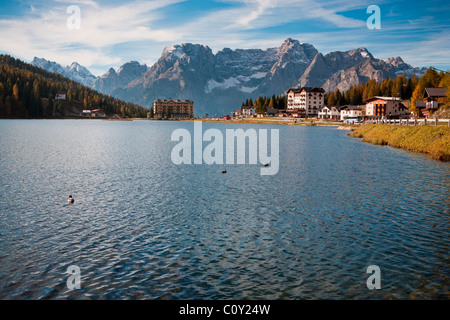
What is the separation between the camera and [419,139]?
69.1 metres

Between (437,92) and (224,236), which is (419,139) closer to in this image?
(224,236)

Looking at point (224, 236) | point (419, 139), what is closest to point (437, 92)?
point (419, 139)

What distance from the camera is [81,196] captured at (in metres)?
33.4

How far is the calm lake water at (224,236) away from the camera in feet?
52.1

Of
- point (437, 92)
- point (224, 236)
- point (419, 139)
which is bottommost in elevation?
point (224, 236)

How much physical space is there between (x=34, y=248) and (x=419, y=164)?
168 ft

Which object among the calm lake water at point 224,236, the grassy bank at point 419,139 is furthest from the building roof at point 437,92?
the calm lake water at point 224,236

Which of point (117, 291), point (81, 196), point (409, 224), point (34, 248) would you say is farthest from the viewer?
point (81, 196)

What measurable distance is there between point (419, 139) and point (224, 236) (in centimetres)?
6099

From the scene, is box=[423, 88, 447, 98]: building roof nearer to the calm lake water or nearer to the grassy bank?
the grassy bank

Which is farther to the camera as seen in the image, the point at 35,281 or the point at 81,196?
the point at 81,196
